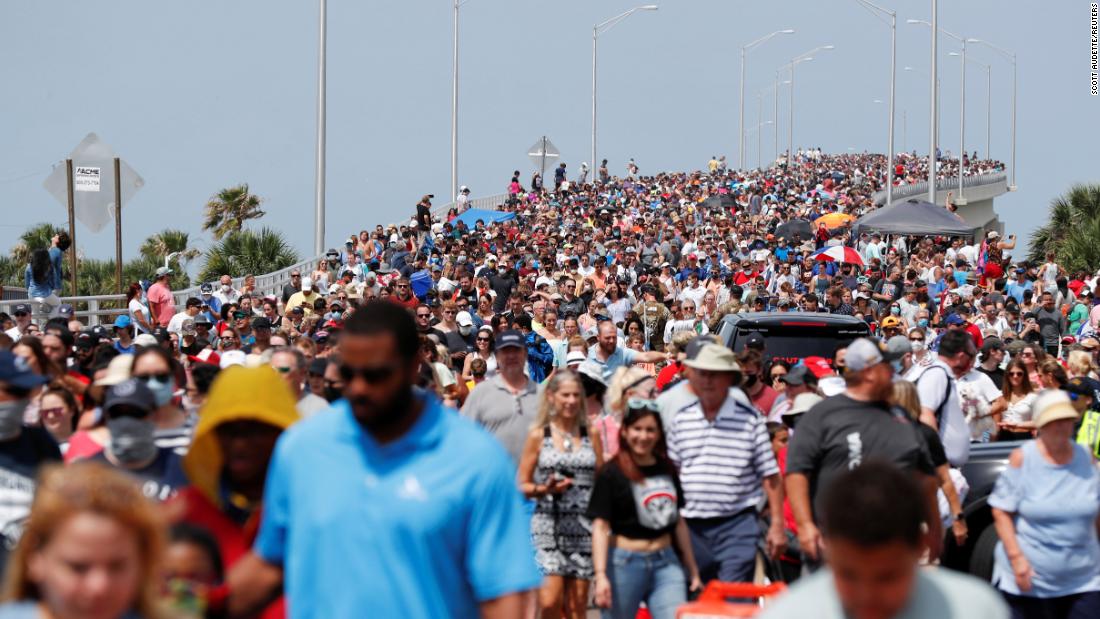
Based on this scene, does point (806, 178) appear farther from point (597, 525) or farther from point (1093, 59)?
point (597, 525)

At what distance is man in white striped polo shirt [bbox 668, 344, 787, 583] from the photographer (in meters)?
7.54

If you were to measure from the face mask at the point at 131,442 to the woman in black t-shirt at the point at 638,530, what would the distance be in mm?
2602

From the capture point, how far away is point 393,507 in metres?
4.04

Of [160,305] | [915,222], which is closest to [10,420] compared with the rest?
[160,305]

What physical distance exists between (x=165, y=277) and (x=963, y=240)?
70.7 feet

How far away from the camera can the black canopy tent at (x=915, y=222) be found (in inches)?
1238

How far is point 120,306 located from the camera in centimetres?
2703

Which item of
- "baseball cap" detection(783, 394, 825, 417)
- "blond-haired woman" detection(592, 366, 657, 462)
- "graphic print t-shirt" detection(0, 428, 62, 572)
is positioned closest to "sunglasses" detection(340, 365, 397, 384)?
"graphic print t-shirt" detection(0, 428, 62, 572)

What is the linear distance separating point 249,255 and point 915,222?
59.7 feet

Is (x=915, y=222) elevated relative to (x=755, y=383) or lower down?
elevated

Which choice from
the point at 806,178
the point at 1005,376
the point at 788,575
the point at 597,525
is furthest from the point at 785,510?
the point at 806,178

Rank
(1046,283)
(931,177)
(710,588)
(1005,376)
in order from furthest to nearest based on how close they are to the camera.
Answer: (931,177), (1046,283), (1005,376), (710,588)

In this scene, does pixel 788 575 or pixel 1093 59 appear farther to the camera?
pixel 1093 59

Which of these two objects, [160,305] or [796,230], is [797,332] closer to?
[160,305]
